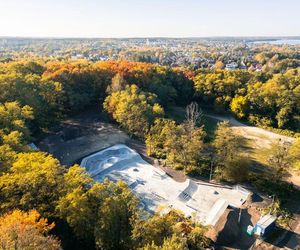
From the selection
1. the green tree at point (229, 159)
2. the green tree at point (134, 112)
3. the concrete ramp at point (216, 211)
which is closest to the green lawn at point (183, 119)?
the green tree at point (134, 112)

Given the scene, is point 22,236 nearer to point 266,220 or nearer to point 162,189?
point 162,189

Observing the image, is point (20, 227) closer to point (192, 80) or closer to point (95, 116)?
point (95, 116)

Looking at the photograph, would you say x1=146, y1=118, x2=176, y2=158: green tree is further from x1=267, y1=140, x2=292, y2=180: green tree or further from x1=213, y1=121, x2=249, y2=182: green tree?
x1=267, y1=140, x2=292, y2=180: green tree

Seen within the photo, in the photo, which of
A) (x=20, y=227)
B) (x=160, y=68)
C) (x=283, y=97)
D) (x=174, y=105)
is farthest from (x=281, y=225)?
(x=160, y=68)

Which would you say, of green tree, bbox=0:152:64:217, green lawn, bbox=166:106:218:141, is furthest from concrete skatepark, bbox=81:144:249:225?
green lawn, bbox=166:106:218:141

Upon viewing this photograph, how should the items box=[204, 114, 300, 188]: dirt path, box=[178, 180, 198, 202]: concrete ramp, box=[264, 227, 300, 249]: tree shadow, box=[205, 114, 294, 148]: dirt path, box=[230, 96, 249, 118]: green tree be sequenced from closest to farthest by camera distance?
box=[264, 227, 300, 249]: tree shadow
box=[178, 180, 198, 202]: concrete ramp
box=[204, 114, 300, 188]: dirt path
box=[205, 114, 294, 148]: dirt path
box=[230, 96, 249, 118]: green tree

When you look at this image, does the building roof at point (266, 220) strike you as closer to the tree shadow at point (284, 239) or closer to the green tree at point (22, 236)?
the tree shadow at point (284, 239)
